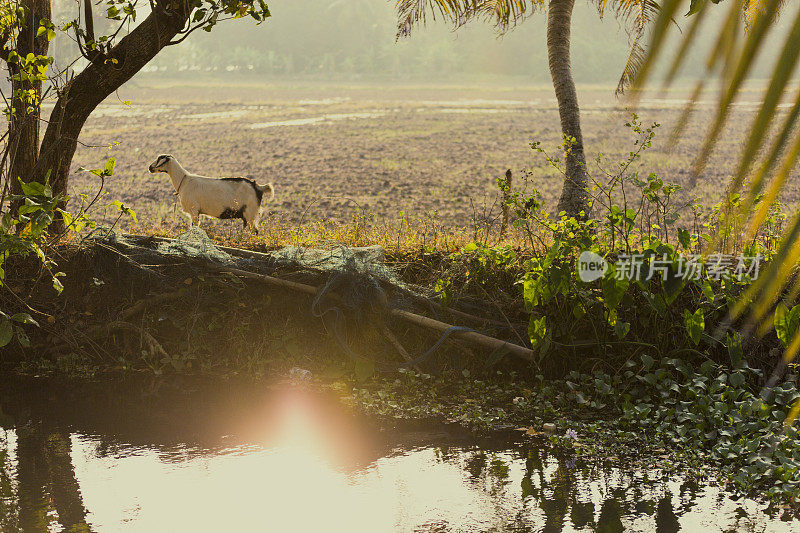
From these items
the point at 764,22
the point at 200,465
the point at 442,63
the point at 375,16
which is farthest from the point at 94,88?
the point at 375,16

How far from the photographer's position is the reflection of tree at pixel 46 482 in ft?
15.7

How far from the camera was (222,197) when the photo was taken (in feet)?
37.1

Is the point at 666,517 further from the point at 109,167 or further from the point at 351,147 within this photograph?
the point at 351,147

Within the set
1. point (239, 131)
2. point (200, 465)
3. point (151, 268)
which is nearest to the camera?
point (200, 465)

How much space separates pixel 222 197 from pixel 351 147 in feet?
90.0

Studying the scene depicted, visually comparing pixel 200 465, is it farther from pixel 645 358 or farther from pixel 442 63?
pixel 442 63

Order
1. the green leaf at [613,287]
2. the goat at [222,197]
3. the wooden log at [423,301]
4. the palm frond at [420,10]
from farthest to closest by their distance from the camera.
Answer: the palm frond at [420,10]
the goat at [222,197]
the wooden log at [423,301]
the green leaf at [613,287]

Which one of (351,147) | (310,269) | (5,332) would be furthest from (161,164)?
(351,147)

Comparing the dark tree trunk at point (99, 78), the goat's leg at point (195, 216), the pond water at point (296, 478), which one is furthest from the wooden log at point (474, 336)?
the goat's leg at point (195, 216)

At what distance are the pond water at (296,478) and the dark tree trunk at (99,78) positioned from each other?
2767 mm

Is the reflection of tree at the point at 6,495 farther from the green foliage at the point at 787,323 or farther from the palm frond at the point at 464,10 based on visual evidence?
the palm frond at the point at 464,10

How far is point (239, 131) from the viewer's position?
42.5 metres

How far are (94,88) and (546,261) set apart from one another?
5130 mm

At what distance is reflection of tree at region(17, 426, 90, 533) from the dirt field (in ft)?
21.2
